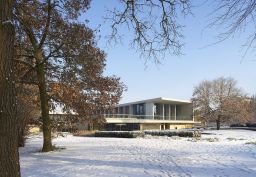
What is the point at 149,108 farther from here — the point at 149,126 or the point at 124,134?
the point at 124,134

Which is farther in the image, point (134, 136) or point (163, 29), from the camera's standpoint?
point (134, 136)

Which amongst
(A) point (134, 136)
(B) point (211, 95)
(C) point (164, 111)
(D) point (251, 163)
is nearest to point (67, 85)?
(D) point (251, 163)

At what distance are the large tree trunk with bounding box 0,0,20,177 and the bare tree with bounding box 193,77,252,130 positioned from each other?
57509 mm

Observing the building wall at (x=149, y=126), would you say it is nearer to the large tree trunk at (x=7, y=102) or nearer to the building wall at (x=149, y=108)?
the building wall at (x=149, y=108)

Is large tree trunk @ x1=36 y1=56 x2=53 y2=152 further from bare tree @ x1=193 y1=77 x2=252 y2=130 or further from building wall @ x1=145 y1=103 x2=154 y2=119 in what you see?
building wall @ x1=145 y1=103 x2=154 y2=119

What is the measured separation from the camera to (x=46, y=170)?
11898mm

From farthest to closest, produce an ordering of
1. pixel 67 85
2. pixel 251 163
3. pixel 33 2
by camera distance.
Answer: pixel 67 85, pixel 33 2, pixel 251 163

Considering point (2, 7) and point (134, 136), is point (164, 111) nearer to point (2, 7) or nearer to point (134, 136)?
point (134, 136)

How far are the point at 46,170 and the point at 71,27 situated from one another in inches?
353

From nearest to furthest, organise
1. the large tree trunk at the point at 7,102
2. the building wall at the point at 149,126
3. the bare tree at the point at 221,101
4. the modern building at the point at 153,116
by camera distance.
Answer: the large tree trunk at the point at 7,102 < the bare tree at the point at 221,101 < the modern building at the point at 153,116 < the building wall at the point at 149,126

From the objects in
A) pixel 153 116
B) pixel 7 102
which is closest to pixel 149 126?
pixel 153 116

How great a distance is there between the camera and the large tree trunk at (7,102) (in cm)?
634

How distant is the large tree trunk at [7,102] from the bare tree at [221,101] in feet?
189

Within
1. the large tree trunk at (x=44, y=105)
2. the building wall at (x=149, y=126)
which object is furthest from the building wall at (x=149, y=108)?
the large tree trunk at (x=44, y=105)
